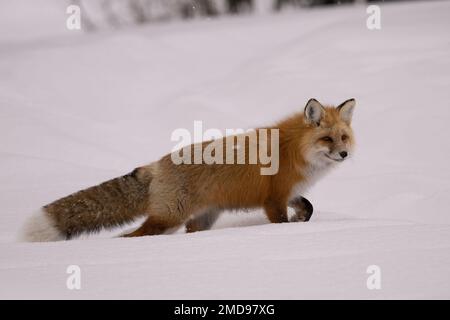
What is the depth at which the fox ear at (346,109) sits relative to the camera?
5.25m

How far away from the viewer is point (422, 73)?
9.69 metres

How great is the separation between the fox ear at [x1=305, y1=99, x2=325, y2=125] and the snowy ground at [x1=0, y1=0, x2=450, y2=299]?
834 millimetres

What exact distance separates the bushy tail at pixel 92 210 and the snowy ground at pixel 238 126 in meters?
0.31

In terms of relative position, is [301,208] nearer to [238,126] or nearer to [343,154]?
[343,154]

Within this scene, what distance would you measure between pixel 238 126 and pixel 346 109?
3953 mm

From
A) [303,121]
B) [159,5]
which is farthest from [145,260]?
[159,5]

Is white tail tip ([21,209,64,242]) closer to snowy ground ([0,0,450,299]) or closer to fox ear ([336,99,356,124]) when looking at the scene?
snowy ground ([0,0,450,299])

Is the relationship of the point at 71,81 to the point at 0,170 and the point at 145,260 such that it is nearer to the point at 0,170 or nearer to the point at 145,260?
the point at 0,170

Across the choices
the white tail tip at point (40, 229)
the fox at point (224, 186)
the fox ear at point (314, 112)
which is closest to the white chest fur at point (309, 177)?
the fox at point (224, 186)

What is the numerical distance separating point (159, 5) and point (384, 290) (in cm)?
1538

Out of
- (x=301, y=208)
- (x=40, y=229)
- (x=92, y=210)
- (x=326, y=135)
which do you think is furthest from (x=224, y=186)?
(x=40, y=229)

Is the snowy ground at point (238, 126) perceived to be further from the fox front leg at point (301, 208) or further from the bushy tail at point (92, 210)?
the bushy tail at point (92, 210)

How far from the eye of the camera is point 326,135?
5164mm

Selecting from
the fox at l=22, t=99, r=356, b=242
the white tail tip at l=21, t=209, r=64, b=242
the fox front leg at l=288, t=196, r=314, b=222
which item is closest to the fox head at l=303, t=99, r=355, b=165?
the fox at l=22, t=99, r=356, b=242
